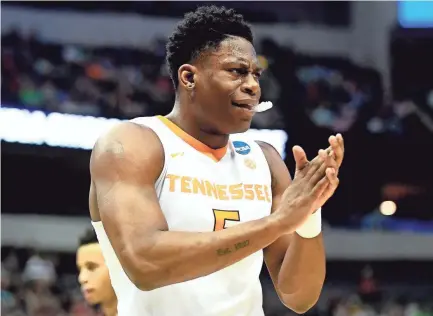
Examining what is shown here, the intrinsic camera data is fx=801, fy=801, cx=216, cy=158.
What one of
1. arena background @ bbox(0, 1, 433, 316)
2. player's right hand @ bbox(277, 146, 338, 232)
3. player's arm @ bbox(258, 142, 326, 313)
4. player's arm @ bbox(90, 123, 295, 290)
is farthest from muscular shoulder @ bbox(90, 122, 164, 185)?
arena background @ bbox(0, 1, 433, 316)

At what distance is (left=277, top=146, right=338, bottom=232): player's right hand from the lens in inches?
102

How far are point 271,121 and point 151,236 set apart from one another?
9.59 meters

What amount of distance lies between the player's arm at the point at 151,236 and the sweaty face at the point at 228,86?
366 millimetres

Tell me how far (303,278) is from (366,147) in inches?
359

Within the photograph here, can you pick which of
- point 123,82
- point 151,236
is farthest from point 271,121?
point 151,236

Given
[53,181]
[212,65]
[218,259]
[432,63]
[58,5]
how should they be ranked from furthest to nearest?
1. [432,63]
2. [58,5]
3. [53,181]
4. [212,65]
5. [218,259]

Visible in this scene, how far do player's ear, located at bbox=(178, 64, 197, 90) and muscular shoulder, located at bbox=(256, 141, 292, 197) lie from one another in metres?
0.46

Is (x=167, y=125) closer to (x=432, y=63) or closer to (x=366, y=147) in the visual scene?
(x=366, y=147)

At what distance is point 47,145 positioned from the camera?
1125cm

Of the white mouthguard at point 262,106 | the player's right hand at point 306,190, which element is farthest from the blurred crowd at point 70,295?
the player's right hand at point 306,190

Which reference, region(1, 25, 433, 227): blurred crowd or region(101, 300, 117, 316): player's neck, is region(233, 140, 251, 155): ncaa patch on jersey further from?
region(1, 25, 433, 227): blurred crowd

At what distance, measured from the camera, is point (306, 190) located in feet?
8.63

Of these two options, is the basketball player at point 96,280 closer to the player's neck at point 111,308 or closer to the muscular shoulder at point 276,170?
the player's neck at point 111,308

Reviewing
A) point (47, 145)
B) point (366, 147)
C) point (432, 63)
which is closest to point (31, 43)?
point (47, 145)
